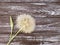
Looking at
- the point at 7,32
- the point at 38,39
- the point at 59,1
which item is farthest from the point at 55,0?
A: the point at 7,32

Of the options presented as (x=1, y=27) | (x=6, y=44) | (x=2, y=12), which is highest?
(x=2, y=12)

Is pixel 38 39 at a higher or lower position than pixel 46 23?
lower

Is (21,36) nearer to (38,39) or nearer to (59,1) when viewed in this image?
(38,39)
